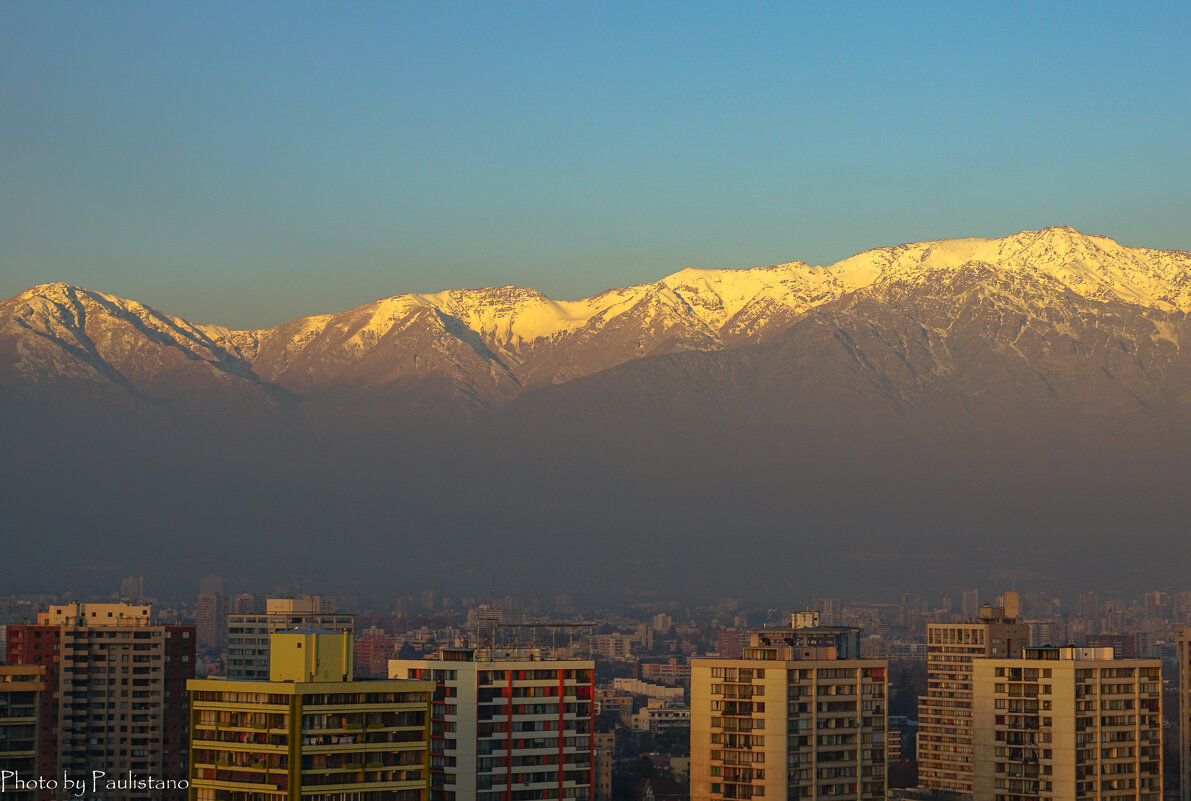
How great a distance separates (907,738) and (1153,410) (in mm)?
90551

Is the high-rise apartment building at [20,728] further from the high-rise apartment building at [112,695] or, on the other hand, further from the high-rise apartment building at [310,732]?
the high-rise apartment building at [112,695]

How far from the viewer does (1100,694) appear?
45.8 meters

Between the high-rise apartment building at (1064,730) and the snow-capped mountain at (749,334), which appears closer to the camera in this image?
the high-rise apartment building at (1064,730)

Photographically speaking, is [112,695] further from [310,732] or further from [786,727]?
[310,732]

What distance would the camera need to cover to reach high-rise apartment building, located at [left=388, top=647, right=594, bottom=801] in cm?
4259

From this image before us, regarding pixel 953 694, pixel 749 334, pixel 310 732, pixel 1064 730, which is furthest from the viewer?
pixel 749 334

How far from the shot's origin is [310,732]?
35.3m

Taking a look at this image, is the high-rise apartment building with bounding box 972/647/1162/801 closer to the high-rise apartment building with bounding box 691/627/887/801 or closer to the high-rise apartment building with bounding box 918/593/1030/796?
the high-rise apartment building with bounding box 691/627/887/801

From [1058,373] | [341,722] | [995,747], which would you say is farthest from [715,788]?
[1058,373]

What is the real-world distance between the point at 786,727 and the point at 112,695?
97.8 ft

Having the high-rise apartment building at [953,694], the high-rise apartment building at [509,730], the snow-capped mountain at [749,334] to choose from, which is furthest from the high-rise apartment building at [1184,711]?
the snow-capped mountain at [749,334]

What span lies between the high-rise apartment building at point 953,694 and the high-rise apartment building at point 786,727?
2704cm

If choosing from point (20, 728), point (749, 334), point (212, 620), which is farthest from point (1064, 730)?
point (749, 334)

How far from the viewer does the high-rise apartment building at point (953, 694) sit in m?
71.7
